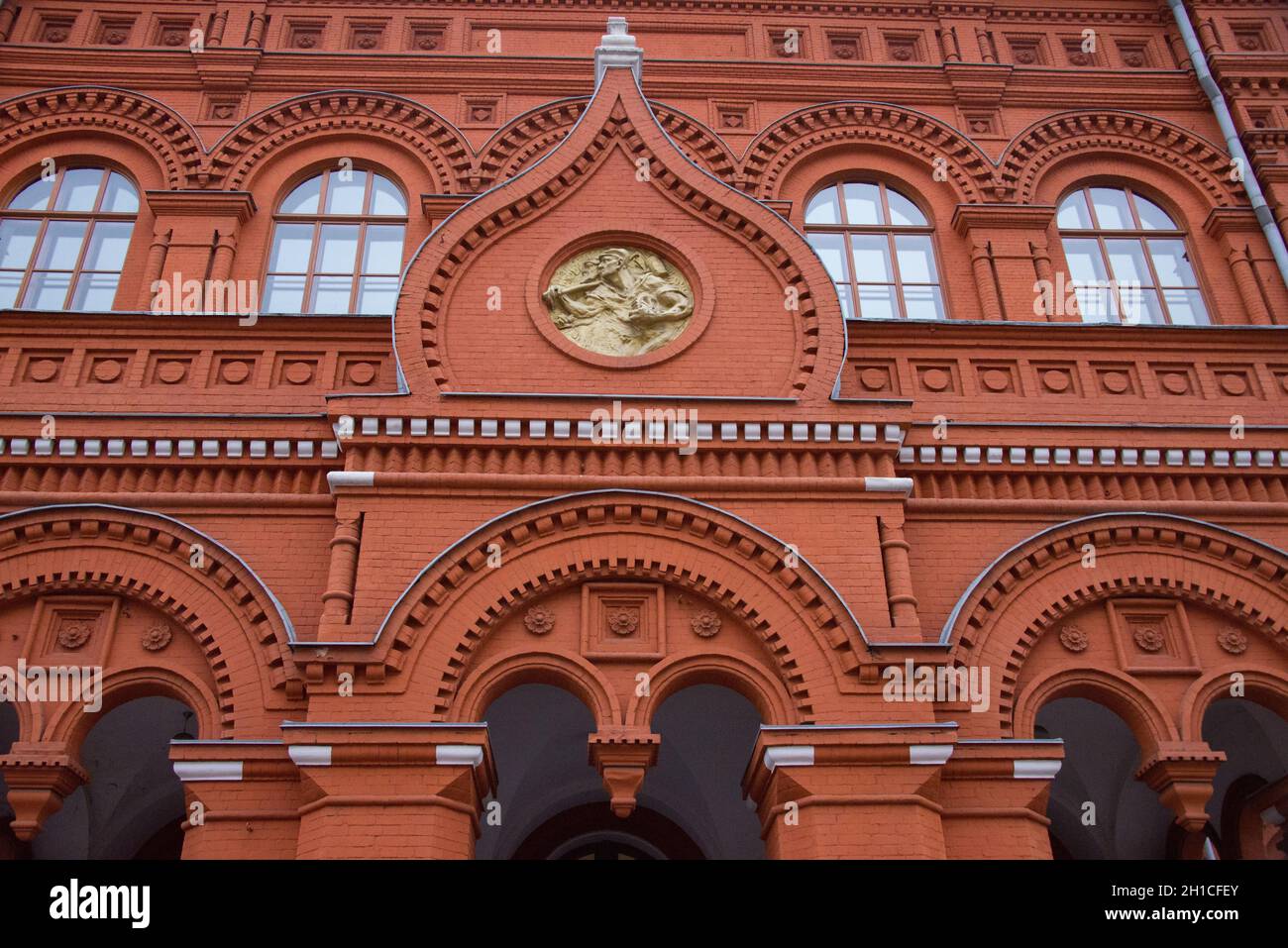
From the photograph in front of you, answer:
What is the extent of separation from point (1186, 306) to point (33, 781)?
10.9m

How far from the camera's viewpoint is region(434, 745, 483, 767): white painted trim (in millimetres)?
7485

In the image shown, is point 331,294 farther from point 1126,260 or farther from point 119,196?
point 1126,260

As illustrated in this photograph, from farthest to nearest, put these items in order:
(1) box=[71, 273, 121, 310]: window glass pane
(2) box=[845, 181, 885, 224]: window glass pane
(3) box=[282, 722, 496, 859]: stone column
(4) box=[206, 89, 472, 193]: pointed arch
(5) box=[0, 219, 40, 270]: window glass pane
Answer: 1. (2) box=[845, 181, 885, 224]: window glass pane
2. (4) box=[206, 89, 472, 193]: pointed arch
3. (5) box=[0, 219, 40, 270]: window glass pane
4. (1) box=[71, 273, 121, 310]: window glass pane
5. (3) box=[282, 722, 496, 859]: stone column

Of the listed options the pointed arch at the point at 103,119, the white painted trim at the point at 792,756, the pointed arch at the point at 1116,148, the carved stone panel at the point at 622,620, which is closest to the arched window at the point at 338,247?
the pointed arch at the point at 103,119

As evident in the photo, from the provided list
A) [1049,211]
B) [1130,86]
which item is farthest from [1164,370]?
[1130,86]

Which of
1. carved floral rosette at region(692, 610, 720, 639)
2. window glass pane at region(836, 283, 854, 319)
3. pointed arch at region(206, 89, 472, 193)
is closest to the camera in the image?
carved floral rosette at region(692, 610, 720, 639)

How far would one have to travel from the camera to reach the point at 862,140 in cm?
1216

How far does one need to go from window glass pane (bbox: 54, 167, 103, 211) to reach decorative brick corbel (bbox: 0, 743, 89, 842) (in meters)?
6.07

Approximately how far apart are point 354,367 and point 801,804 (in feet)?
17.1

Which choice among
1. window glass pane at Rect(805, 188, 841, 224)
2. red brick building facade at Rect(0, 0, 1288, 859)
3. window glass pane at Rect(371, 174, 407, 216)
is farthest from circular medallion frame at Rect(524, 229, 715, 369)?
window glass pane at Rect(371, 174, 407, 216)

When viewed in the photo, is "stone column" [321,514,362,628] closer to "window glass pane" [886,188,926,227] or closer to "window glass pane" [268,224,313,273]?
"window glass pane" [268,224,313,273]

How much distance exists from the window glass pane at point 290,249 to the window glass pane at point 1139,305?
804cm

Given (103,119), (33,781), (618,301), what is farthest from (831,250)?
(33,781)
